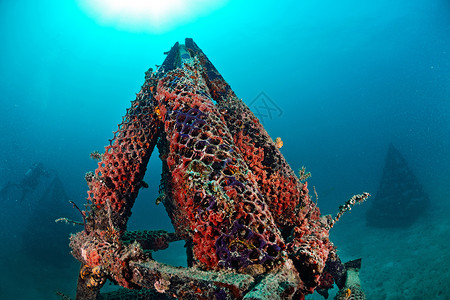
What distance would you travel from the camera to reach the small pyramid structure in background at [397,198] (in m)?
22.6

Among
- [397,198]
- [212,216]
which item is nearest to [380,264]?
[397,198]

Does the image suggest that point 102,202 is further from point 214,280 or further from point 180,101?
point 214,280

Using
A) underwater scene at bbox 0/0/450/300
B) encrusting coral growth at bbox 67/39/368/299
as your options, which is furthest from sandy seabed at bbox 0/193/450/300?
encrusting coral growth at bbox 67/39/368/299

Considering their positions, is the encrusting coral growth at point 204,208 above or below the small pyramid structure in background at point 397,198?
below

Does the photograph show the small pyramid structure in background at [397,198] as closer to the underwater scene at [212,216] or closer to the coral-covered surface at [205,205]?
the underwater scene at [212,216]

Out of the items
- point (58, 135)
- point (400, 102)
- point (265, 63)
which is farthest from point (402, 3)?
point (58, 135)

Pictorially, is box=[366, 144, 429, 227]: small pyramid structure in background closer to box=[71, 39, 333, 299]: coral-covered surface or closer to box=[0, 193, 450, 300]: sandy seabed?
box=[0, 193, 450, 300]: sandy seabed

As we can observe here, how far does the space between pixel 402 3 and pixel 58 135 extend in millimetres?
212104

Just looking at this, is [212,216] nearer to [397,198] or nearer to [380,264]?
[380,264]

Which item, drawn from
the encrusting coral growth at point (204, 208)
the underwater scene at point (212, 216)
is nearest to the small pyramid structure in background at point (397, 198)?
the underwater scene at point (212, 216)

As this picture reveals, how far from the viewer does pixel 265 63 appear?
170500 mm

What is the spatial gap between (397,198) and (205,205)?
1126 inches

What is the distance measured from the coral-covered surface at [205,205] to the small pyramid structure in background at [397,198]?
25968 millimetres

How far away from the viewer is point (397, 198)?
2341 centimetres
